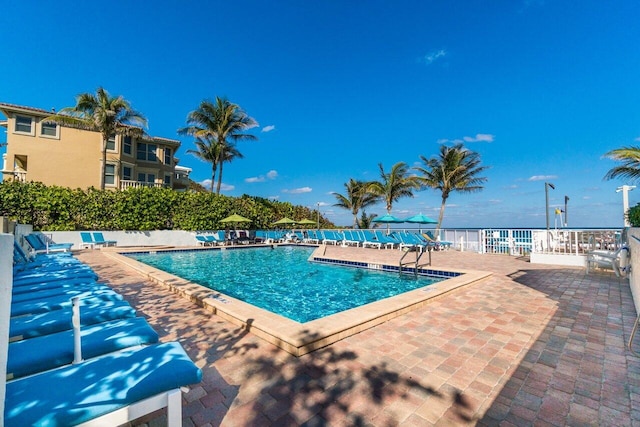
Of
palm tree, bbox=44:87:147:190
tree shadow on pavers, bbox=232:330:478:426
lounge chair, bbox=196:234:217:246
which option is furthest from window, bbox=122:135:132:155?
tree shadow on pavers, bbox=232:330:478:426

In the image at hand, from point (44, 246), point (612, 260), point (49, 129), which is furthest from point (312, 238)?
point (49, 129)

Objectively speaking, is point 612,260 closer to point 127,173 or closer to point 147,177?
point 127,173

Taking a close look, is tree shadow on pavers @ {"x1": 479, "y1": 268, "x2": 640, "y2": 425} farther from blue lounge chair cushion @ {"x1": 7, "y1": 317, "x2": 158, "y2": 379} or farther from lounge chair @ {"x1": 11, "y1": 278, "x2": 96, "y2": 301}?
lounge chair @ {"x1": 11, "y1": 278, "x2": 96, "y2": 301}

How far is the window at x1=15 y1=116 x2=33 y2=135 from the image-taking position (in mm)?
17500

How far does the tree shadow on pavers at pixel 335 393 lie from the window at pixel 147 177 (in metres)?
24.3

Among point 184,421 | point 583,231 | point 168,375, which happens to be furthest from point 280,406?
point 583,231

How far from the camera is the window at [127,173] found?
20.8 meters

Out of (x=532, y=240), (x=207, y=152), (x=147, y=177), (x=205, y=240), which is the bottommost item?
(x=205, y=240)

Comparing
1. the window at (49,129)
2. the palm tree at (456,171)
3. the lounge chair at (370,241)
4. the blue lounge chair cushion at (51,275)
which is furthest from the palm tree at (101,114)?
the palm tree at (456,171)

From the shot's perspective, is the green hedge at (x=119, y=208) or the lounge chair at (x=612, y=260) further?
the green hedge at (x=119, y=208)

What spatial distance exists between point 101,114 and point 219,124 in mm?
7381

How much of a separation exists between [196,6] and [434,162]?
1893 cm

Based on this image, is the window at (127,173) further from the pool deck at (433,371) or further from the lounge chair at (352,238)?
the pool deck at (433,371)

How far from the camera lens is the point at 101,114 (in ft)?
55.1
